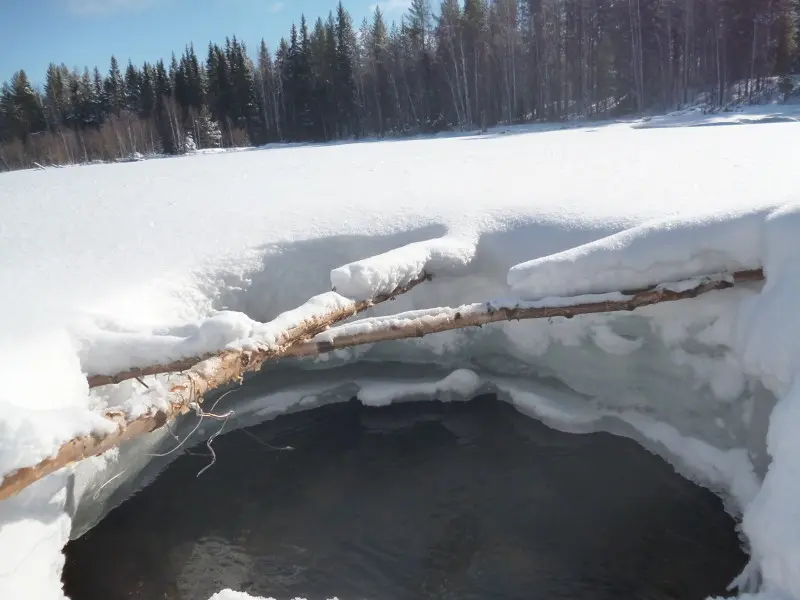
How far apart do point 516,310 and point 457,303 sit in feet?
5.49

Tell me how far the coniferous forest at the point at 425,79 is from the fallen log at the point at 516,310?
1192 inches

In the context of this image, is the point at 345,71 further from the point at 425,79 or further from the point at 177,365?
the point at 177,365

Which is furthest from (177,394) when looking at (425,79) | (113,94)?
(113,94)

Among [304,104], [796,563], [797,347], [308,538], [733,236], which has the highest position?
[304,104]

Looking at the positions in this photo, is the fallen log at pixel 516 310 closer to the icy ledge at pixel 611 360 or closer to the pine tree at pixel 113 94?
the icy ledge at pixel 611 360

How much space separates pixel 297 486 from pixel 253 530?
649 mm

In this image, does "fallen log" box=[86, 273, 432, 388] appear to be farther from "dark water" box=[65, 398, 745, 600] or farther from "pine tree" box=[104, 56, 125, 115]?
"pine tree" box=[104, 56, 125, 115]

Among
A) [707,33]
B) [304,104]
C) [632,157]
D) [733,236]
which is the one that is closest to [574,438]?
[733,236]

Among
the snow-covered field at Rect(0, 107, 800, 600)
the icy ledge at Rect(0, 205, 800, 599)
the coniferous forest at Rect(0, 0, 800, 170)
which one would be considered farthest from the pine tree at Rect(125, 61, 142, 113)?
the icy ledge at Rect(0, 205, 800, 599)

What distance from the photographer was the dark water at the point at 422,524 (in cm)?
433

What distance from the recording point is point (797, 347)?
12.6ft

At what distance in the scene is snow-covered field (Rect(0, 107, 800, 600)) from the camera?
11.7ft

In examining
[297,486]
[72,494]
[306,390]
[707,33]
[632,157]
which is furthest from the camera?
[707,33]

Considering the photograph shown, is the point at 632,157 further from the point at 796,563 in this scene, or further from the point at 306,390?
the point at 796,563
